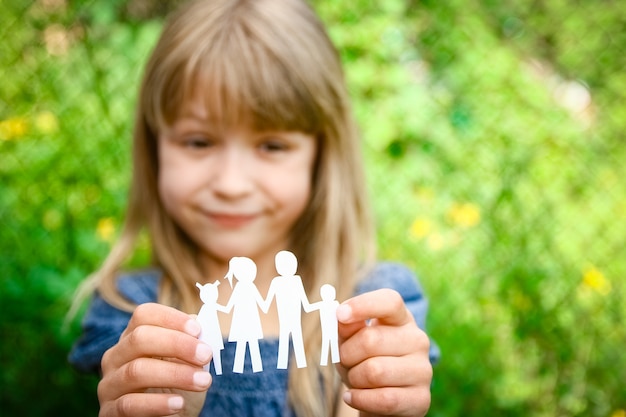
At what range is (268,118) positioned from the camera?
109 cm

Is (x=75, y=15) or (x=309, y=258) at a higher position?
(x=75, y=15)

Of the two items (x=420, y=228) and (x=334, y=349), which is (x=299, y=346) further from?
(x=420, y=228)

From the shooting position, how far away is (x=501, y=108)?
189 cm

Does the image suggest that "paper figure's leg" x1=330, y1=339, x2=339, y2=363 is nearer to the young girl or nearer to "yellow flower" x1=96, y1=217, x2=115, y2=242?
the young girl

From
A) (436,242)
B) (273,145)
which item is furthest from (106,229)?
(436,242)

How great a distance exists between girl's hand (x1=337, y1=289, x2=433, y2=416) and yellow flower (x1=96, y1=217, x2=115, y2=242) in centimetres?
105

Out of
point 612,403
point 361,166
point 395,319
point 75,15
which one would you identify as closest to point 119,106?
point 75,15

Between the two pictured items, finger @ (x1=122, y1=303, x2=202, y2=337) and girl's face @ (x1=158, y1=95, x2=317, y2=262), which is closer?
finger @ (x1=122, y1=303, x2=202, y2=337)

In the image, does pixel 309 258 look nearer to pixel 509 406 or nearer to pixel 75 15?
pixel 509 406

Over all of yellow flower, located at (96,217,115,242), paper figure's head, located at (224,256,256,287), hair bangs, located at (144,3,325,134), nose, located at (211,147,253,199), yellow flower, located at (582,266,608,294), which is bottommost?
paper figure's head, located at (224,256,256,287)

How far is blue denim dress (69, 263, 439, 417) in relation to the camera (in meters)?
0.98

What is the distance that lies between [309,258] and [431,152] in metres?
0.81

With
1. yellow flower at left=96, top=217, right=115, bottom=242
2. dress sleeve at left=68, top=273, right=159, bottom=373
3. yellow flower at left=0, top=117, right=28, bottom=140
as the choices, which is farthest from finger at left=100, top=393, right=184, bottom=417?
yellow flower at left=0, top=117, right=28, bottom=140

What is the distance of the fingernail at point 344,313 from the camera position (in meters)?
0.74
